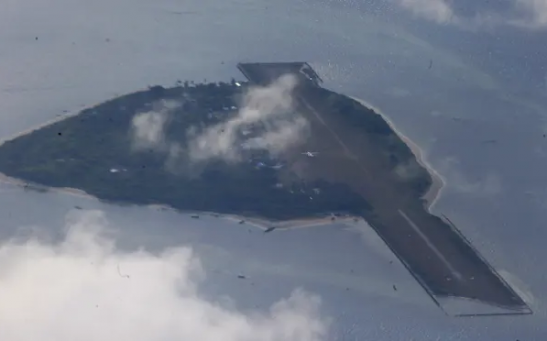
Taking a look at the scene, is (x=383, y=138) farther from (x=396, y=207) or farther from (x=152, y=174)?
(x=152, y=174)

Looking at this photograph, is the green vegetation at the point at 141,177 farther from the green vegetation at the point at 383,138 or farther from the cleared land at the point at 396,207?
the green vegetation at the point at 383,138

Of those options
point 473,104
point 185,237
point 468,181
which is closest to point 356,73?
point 473,104

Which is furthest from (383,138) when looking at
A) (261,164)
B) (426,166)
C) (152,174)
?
(152,174)

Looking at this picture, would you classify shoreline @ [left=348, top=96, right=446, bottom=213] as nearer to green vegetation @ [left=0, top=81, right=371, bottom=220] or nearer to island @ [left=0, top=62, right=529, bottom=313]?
island @ [left=0, top=62, right=529, bottom=313]

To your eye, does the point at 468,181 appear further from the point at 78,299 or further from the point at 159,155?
the point at 78,299

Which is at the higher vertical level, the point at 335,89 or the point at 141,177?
the point at 335,89
